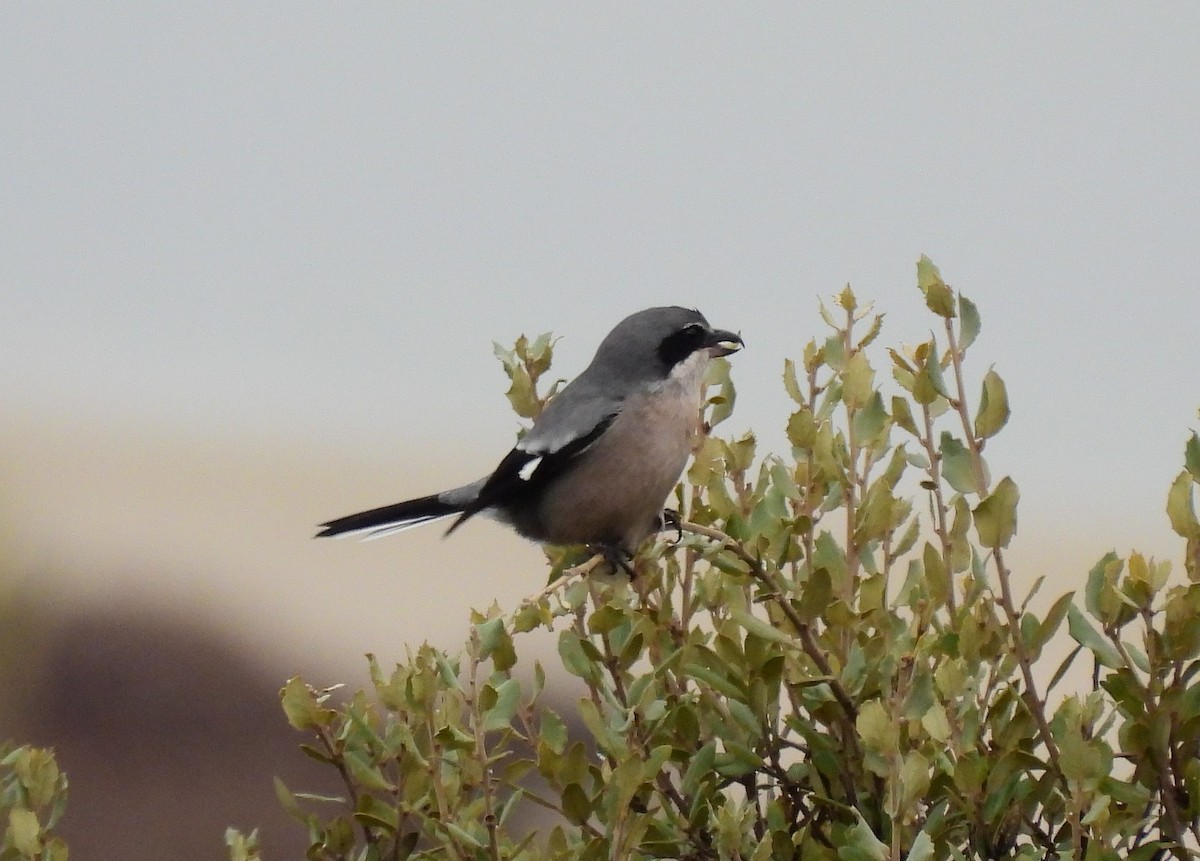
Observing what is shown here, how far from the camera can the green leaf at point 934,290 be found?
1.52 metres

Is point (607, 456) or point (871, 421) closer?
point (871, 421)

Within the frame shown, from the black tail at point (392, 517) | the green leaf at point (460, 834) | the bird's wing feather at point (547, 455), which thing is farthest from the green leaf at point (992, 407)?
the black tail at point (392, 517)

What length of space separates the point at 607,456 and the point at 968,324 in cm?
98

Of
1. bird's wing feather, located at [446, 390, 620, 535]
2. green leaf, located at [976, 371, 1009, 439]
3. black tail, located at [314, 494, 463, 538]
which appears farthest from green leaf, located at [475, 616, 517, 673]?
black tail, located at [314, 494, 463, 538]

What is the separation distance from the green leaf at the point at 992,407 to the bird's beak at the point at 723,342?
1117mm

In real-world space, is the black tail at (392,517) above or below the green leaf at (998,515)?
below

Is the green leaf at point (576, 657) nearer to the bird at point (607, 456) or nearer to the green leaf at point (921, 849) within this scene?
the green leaf at point (921, 849)

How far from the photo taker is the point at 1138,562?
141 cm

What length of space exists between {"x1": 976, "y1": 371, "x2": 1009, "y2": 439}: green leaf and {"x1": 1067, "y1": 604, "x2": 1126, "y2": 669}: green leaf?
0.66 feet

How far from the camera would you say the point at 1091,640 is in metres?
1.41

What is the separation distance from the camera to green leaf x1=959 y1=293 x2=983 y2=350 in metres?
1.52

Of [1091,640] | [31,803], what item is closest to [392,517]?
[31,803]

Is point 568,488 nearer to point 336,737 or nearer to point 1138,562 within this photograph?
point 336,737

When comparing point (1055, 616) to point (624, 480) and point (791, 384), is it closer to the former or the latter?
point (791, 384)
